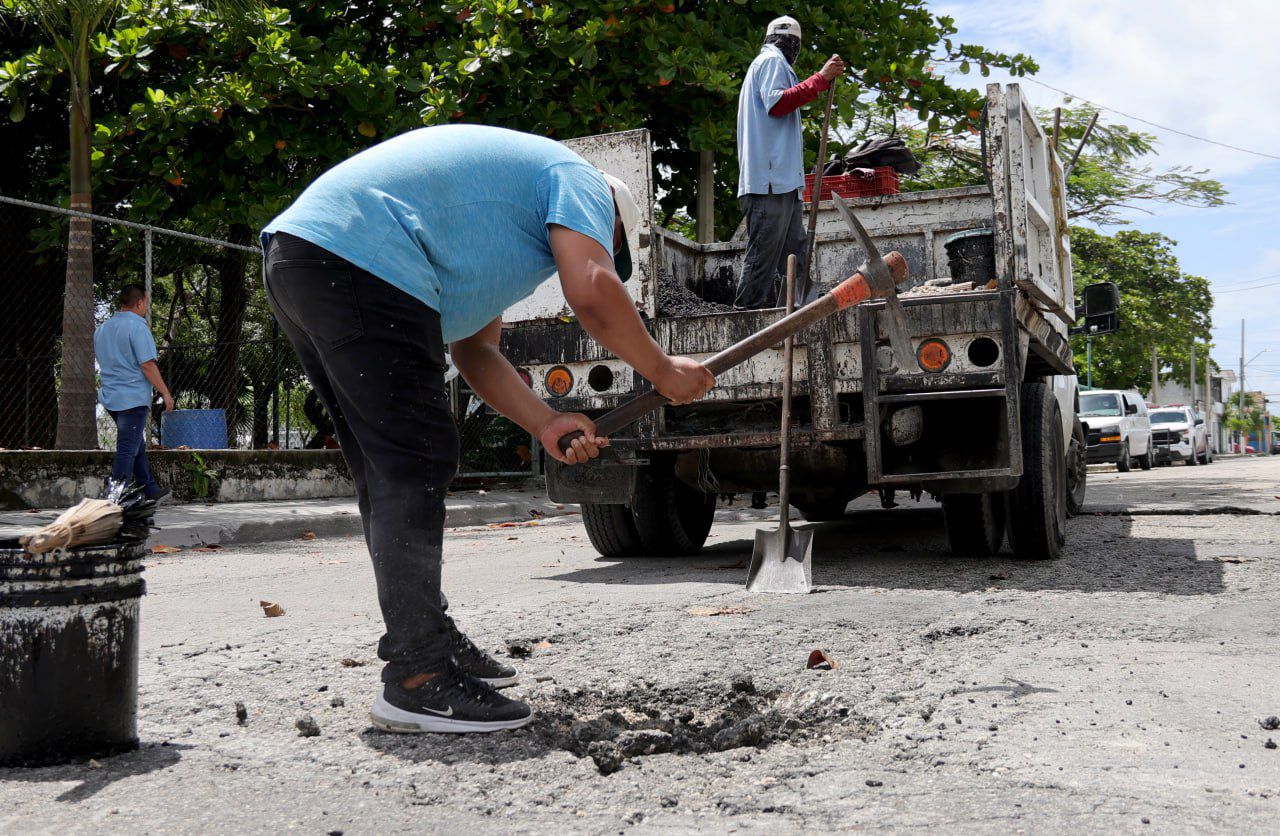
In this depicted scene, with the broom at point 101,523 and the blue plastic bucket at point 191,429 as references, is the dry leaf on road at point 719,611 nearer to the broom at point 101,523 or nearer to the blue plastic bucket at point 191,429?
the broom at point 101,523

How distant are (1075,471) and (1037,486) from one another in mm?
3349

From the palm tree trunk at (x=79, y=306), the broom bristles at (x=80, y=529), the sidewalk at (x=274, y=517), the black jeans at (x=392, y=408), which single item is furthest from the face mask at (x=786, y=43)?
the palm tree trunk at (x=79, y=306)

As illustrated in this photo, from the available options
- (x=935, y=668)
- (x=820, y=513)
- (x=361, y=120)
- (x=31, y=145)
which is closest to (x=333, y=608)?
(x=935, y=668)

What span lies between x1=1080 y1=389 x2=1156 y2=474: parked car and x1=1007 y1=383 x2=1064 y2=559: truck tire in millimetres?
17829

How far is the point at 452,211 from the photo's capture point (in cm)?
274

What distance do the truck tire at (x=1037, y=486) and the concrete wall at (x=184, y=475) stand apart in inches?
216

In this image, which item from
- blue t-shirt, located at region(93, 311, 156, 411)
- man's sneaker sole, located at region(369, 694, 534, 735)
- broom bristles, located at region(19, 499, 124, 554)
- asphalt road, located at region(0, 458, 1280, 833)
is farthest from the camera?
blue t-shirt, located at region(93, 311, 156, 411)

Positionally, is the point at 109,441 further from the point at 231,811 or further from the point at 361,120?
the point at 231,811

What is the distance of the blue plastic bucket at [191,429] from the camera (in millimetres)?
11398

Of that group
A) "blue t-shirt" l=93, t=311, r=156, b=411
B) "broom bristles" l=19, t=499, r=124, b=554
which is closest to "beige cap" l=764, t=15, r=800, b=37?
"blue t-shirt" l=93, t=311, r=156, b=411

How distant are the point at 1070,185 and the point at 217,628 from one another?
19.3 metres

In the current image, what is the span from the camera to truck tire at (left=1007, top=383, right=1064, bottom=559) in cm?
570

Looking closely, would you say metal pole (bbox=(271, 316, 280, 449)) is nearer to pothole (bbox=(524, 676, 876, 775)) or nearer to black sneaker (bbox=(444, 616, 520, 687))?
black sneaker (bbox=(444, 616, 520, 687))

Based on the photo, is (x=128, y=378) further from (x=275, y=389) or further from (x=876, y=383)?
(x=876, y=383)
